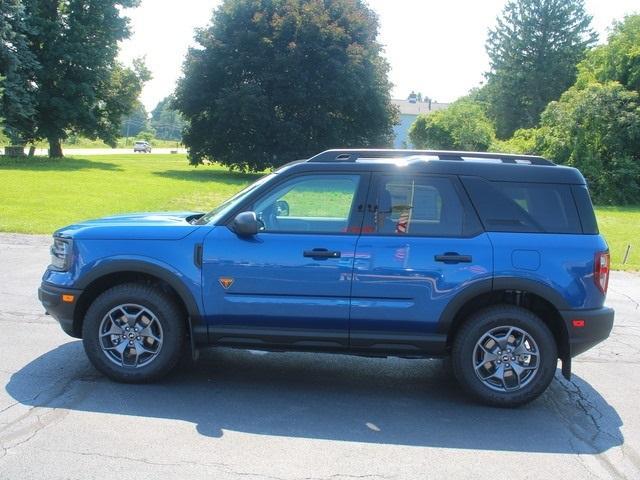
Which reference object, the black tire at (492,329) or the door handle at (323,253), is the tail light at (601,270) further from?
the door handle at (323,253)

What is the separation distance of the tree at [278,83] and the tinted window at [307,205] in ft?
109

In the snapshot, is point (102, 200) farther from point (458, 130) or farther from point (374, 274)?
point (458, 130)

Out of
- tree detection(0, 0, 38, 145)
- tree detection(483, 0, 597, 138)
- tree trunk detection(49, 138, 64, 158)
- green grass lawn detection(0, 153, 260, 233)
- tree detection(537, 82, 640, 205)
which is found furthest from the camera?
tree detection(483, 0, 597, 138)

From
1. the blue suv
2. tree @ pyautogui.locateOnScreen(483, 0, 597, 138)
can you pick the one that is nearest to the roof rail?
the blue suv

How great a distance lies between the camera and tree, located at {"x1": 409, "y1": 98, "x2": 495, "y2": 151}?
156 feet

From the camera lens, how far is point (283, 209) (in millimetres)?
5402

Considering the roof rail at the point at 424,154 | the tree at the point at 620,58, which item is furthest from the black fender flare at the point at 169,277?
the tree at the point at 620,58

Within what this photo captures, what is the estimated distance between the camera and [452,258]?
5086 mm

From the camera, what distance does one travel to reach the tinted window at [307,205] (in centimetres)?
530

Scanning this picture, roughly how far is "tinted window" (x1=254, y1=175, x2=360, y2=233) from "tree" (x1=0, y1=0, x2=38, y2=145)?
3313 centimetres

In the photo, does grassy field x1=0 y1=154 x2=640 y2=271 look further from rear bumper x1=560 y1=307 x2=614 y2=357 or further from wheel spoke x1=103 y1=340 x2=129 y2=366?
wheel spoke x1=103 y1=340 x2=129 y2=366

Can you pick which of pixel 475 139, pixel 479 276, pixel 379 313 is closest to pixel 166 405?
pixel 379 313

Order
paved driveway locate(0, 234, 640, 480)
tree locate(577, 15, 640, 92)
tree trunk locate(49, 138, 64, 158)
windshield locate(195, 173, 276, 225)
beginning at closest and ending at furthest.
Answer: paved driveway locate(0, 234, 640, 480) < windshield locate(195, 173, 276, 225) < tree locate(577, 15, 640, 92) < tree trunk locate(49, 138, 64, 158)

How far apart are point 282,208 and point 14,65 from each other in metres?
35.8
